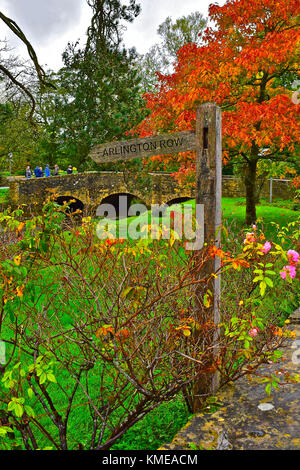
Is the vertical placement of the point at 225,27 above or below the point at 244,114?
above

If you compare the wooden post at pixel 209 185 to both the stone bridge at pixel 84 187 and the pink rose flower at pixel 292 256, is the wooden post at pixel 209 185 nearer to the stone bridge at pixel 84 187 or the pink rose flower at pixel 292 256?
the pink rose flower at pixel 292 256

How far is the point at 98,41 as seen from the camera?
10281mm

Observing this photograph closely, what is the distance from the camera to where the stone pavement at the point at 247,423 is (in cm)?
255

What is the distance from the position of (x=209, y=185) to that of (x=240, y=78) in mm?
7139

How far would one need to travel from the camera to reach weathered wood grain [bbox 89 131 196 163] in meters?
3.13

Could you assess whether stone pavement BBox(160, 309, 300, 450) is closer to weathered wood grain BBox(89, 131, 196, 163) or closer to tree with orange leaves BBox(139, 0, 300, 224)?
weathered wood grain BBox(89, 131, 196, 163)

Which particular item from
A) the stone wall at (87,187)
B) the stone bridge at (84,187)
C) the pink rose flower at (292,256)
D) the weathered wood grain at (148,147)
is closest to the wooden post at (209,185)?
the weathered wood grain at (148,147)

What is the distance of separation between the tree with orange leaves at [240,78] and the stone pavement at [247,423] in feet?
15.7

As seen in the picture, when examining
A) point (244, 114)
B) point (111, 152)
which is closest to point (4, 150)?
point (244, 114)

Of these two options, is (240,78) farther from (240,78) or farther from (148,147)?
(148,147)

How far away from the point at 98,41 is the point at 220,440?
9782mm

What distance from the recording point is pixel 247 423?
9.11 ft

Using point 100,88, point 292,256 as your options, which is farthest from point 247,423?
point 100,88

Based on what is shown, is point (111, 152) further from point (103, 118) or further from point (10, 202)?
point (10, 202)
